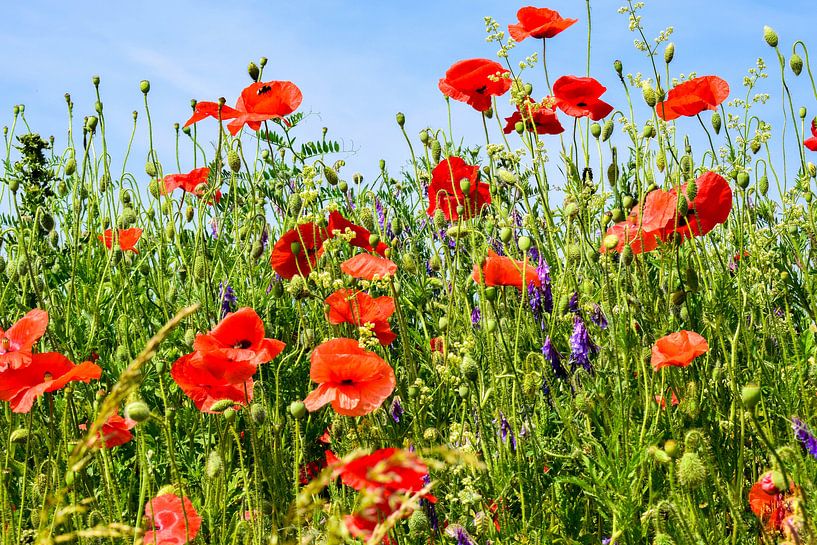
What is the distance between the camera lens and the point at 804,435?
2.14 metres

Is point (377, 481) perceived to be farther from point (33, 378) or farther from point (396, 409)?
point (396, 409)

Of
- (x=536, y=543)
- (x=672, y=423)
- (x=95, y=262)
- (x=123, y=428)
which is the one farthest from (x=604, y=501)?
(x=95, y=262)

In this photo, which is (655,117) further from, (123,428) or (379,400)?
(123,428)

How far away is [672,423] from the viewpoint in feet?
7.22

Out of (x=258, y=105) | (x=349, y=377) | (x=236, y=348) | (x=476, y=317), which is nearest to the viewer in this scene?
(x=349, y=377)

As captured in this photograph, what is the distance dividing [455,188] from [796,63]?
1067 mm

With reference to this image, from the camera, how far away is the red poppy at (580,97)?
279 centimetres

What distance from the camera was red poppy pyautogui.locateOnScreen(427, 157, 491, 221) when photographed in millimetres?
2900

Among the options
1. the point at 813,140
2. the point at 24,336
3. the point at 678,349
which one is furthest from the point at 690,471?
the point at 813,140

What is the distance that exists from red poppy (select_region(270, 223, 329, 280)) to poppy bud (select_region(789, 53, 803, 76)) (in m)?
1.48

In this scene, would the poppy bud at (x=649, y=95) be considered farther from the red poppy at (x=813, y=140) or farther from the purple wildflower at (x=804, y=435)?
the red poppy at (x=813, y=140)

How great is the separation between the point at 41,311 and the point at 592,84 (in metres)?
1.64

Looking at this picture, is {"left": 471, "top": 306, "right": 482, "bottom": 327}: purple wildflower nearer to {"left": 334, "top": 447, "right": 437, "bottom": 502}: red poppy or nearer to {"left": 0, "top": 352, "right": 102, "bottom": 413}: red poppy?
{"left": 334, "top": 447, "right": 437, "bottom": 502}: red poppy

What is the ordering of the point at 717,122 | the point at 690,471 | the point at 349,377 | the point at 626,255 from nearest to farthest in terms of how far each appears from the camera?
1. the point at 690,471
2. the point at 349,377
3. the point at 626,255
4. the point at 717,122
